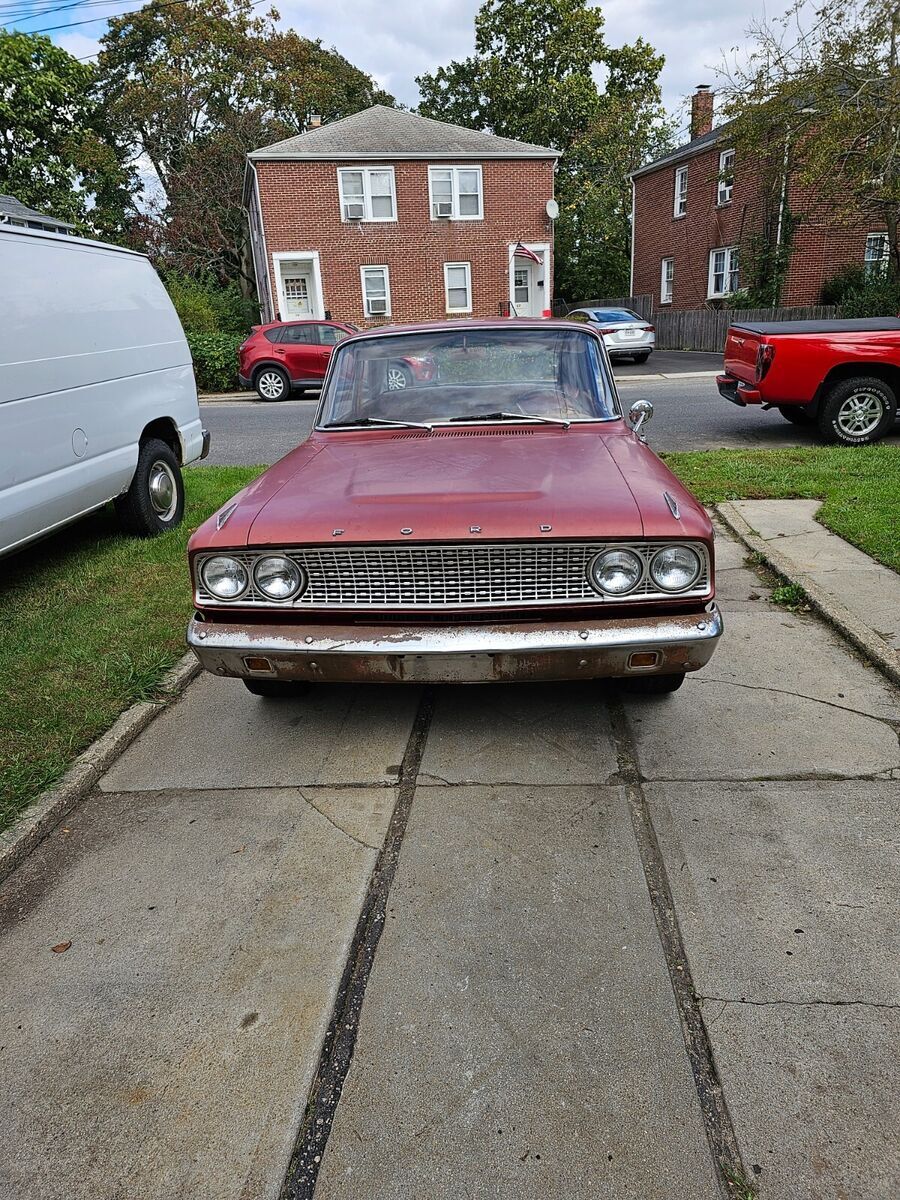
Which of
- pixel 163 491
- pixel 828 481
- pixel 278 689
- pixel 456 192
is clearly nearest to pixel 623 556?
pixel 278 689

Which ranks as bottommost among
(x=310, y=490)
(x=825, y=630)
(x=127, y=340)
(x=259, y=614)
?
(x=825, y=630)

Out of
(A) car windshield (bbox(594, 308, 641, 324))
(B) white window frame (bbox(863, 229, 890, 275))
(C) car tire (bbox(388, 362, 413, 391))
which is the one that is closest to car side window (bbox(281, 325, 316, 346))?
(A) car windshield (bbox(594, 308, 641, 324))

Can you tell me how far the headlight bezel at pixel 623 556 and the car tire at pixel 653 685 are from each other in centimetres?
73

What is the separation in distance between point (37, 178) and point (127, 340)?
3067 centimetres

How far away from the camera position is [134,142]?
33.1 meters

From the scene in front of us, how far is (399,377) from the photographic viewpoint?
4281mm

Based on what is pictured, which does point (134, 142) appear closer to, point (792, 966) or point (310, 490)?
point (310, 490)

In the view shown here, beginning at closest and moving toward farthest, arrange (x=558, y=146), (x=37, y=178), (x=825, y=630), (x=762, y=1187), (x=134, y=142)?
(x=762, y=1187), (x=825, y=630), (x=37, y=178), (x=134, y=142), (x=558, y=146)

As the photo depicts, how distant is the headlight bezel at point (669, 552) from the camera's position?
2854 mm

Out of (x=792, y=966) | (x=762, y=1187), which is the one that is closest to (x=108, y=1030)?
(x=762, y=1187)

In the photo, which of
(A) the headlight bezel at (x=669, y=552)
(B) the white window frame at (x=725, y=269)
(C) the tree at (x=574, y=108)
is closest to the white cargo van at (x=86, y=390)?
(A) the headlight bezel at (x=669, y=552)

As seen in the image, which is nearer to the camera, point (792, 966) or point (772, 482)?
point (792, 966)

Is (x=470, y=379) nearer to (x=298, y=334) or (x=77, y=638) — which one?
(x=77, y=638)

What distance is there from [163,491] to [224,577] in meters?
3.91
